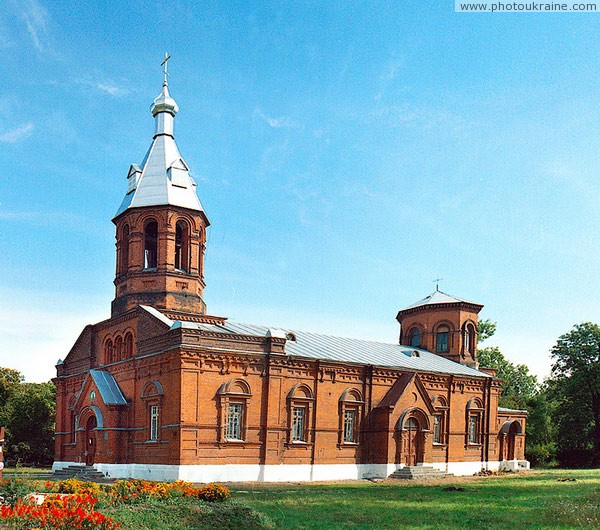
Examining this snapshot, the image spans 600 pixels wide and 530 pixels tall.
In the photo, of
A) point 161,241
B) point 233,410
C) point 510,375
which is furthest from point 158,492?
point 510,375

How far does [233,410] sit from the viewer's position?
84.9 feet

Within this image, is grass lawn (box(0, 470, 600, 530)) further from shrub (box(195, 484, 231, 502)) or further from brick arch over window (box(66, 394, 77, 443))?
brick arch over window (box(66, 394, 77, 443))

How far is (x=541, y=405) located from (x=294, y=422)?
28291 millimetres

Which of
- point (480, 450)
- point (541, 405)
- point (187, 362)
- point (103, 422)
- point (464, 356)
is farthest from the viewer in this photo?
point (541, 405)

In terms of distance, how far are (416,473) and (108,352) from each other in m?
14.7

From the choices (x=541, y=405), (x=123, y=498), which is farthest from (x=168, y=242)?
(x=541, y=405)

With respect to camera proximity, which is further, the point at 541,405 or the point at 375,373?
the point at 541,405

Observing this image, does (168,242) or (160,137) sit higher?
(160,137)

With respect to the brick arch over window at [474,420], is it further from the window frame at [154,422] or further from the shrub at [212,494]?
the shrub at [212,494]

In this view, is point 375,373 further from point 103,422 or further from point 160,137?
point 160,137

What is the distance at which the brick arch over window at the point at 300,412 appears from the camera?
27.5 metres

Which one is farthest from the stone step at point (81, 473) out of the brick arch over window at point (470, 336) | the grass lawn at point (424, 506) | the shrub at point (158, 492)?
the brick arch over window at point (470, 336)

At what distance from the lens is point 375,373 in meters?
31.0

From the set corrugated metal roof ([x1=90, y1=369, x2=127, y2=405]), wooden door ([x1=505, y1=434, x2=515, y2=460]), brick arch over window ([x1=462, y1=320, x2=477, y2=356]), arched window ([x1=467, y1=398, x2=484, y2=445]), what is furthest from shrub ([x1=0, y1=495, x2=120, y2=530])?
brick arch over window ([x1=462, y1=320, x2=477, y2=356])
